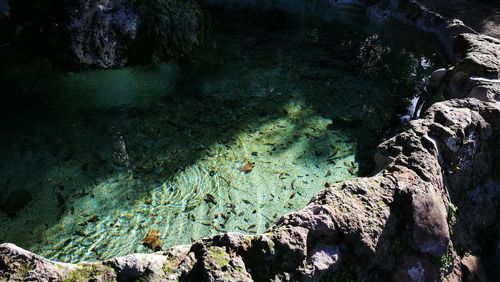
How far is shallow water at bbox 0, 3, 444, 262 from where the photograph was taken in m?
3.86

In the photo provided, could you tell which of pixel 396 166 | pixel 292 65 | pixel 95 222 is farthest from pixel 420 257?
pixel 292 65

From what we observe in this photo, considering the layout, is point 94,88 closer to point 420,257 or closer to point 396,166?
point 396,166

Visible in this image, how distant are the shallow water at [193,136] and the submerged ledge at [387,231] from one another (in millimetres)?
1155

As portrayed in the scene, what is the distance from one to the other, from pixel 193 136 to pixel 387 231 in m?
2.84

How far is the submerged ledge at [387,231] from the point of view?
239 cm

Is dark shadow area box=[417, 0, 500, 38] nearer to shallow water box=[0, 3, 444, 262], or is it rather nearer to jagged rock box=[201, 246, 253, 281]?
shallow water box=[0, 3, 444, 262]

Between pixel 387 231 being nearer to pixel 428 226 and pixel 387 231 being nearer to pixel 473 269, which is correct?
pixel 428 226

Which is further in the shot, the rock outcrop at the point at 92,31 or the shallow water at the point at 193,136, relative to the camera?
the rock outcrop at the point at 92,31

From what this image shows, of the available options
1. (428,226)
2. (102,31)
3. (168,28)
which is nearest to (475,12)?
(168,28)

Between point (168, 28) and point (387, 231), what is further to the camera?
point (168, 28)

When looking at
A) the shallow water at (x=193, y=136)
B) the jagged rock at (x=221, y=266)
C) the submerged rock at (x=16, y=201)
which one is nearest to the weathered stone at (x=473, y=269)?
the shallow water at (x=193, y=136)

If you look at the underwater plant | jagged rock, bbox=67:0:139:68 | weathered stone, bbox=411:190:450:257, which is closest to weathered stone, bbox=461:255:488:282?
weathered stone, bbox=411:190:450:257

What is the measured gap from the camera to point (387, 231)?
2.92m

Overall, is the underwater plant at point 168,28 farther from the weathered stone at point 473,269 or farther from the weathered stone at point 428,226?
the weathered stone at point 473,269
